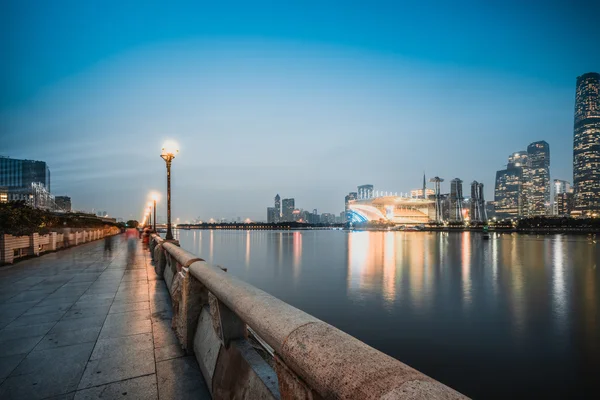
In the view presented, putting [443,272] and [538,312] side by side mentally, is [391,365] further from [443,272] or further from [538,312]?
[443,272]

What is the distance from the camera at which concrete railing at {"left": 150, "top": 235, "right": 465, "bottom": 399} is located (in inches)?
53.3

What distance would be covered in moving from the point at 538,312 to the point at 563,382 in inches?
347

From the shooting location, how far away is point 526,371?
407 inches

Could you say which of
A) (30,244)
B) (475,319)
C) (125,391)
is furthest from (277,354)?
(30,244)

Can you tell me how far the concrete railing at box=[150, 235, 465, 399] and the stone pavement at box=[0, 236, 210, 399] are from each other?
1.45 ft

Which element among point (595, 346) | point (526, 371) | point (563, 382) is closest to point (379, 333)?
point (526, 371)

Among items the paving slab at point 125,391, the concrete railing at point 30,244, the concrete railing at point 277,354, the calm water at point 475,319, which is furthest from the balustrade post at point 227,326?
the concrete railing at point 30,244

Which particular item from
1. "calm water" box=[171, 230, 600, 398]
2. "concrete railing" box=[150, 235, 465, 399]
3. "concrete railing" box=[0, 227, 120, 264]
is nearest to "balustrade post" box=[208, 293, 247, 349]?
"concrete railing" box=[150, 235, 465, 399]

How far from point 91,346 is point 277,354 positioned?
4.48 meters

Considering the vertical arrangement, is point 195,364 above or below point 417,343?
above

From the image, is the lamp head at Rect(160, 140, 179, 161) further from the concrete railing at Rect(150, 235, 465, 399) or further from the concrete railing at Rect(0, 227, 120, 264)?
the concrete railing at Rect(150, 235, 465, 399)

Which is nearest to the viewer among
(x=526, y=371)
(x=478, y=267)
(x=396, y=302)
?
(x=526, y=371)

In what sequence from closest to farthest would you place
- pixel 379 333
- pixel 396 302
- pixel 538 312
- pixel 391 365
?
1. pixel 391 365
2. pixel 379 333
3. pixel 538 312
4. pixel 396 302

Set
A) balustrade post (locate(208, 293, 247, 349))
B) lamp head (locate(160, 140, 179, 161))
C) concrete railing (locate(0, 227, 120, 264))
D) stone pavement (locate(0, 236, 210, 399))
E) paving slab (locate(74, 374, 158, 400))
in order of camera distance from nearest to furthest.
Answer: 1. balustrade post (locate(208, 293, 247, 349))
2. paving slab (locate(74, 374, 158, 400))
3. stone pavement (locate(0, 236, 210, 399))
4. concrete railing (locate(0, 227, 120, 264))
5. lamp head (locate(160, 140, 179, 161))
